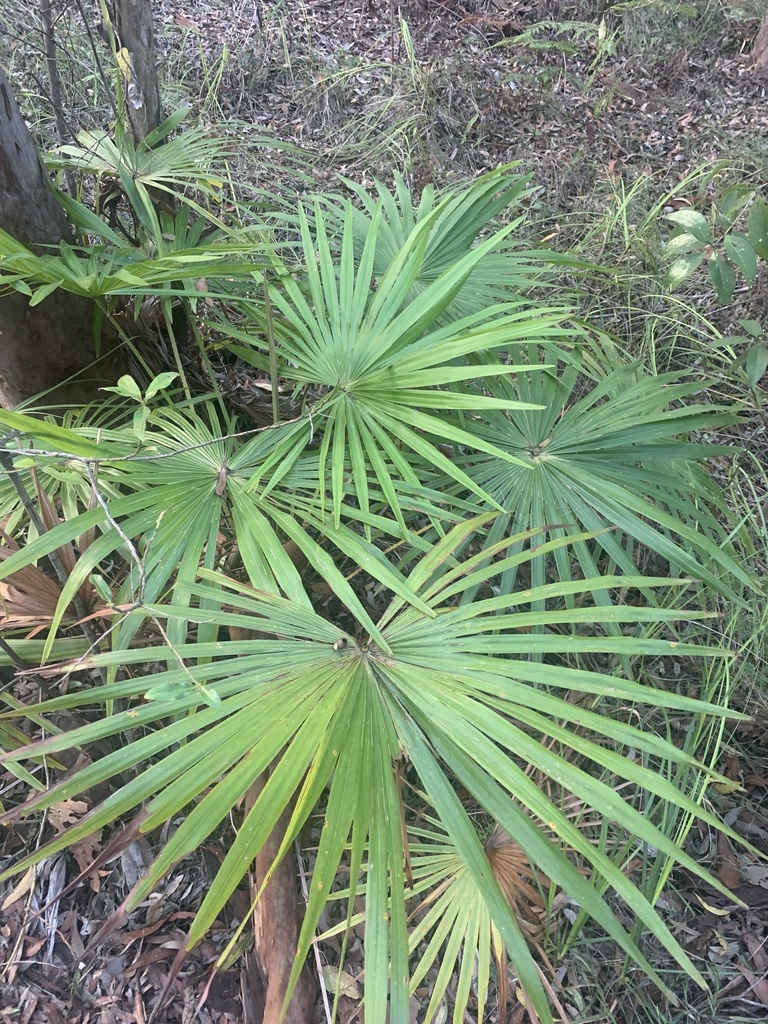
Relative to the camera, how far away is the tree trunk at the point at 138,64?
4.65ft

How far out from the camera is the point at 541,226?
8.30 ft

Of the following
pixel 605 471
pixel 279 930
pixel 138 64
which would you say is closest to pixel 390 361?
pixel 605 471

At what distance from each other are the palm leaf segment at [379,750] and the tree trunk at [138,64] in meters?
1.26

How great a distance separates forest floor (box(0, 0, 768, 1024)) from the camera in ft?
3.82

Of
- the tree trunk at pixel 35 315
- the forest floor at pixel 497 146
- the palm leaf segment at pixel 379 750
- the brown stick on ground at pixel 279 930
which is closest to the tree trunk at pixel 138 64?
the forest floor at pixel 497 146

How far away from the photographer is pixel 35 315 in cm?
112

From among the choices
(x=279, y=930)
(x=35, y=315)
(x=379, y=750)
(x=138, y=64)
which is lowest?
(x=279, y=930)

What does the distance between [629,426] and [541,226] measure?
174 cm

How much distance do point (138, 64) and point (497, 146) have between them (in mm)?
2004

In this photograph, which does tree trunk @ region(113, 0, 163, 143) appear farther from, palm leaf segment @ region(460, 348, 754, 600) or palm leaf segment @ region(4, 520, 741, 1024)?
palm leaf segment @ region(4, 520, 741, 1024)

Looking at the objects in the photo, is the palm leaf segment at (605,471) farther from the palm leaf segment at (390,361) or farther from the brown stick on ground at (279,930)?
the brown stick on ground at (279,930)

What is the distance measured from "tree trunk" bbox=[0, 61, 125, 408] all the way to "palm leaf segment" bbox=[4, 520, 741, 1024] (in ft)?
2.19

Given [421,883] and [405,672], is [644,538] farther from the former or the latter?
[421,883]

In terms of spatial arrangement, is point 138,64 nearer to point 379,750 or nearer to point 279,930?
point 379,750
